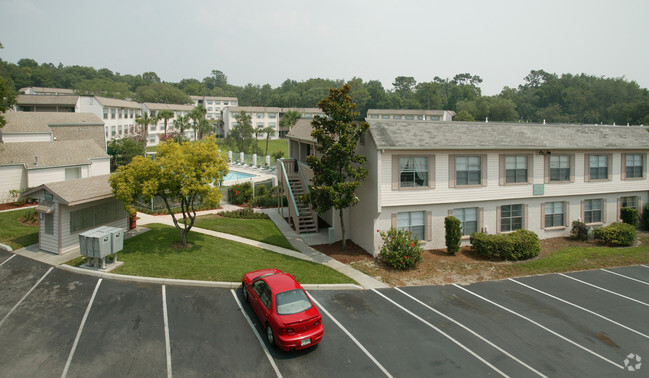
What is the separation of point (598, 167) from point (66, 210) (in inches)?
1120

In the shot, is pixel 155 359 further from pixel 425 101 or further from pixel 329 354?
pixel 425 101

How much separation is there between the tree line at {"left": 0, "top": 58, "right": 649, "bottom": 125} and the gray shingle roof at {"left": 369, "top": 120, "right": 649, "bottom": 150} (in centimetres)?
5282

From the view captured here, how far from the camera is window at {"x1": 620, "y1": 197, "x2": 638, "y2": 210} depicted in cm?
2409

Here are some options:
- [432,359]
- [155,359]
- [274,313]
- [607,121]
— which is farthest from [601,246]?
[607,121]

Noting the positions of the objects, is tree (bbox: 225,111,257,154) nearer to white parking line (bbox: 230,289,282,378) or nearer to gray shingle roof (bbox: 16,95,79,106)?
gray shingle roof (bbox: 16,95,79,106)

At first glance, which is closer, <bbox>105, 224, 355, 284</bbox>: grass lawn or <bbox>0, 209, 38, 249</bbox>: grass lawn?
<bbox>105, 224, 355, 284</bbox>: grass lawn

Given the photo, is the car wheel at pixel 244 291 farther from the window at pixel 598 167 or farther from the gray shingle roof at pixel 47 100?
the gray shingle roof at pixel 47 100

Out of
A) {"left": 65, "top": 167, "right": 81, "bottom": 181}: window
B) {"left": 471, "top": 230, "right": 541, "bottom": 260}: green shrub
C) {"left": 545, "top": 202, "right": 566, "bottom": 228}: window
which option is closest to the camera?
{"left": 471, "top": 230, "right": 541, "bottom": 260}: green shrub

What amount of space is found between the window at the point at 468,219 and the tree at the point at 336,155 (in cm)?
591

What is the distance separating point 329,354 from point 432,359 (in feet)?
9.19

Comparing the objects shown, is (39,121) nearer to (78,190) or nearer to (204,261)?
(78,190)

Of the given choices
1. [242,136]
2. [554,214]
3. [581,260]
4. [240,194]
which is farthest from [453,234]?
[242,136]

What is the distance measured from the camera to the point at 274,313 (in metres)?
10.8

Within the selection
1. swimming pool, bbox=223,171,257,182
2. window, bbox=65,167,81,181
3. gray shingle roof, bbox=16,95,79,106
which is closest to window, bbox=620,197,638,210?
swimming pool, bbox=223,171,257,182
